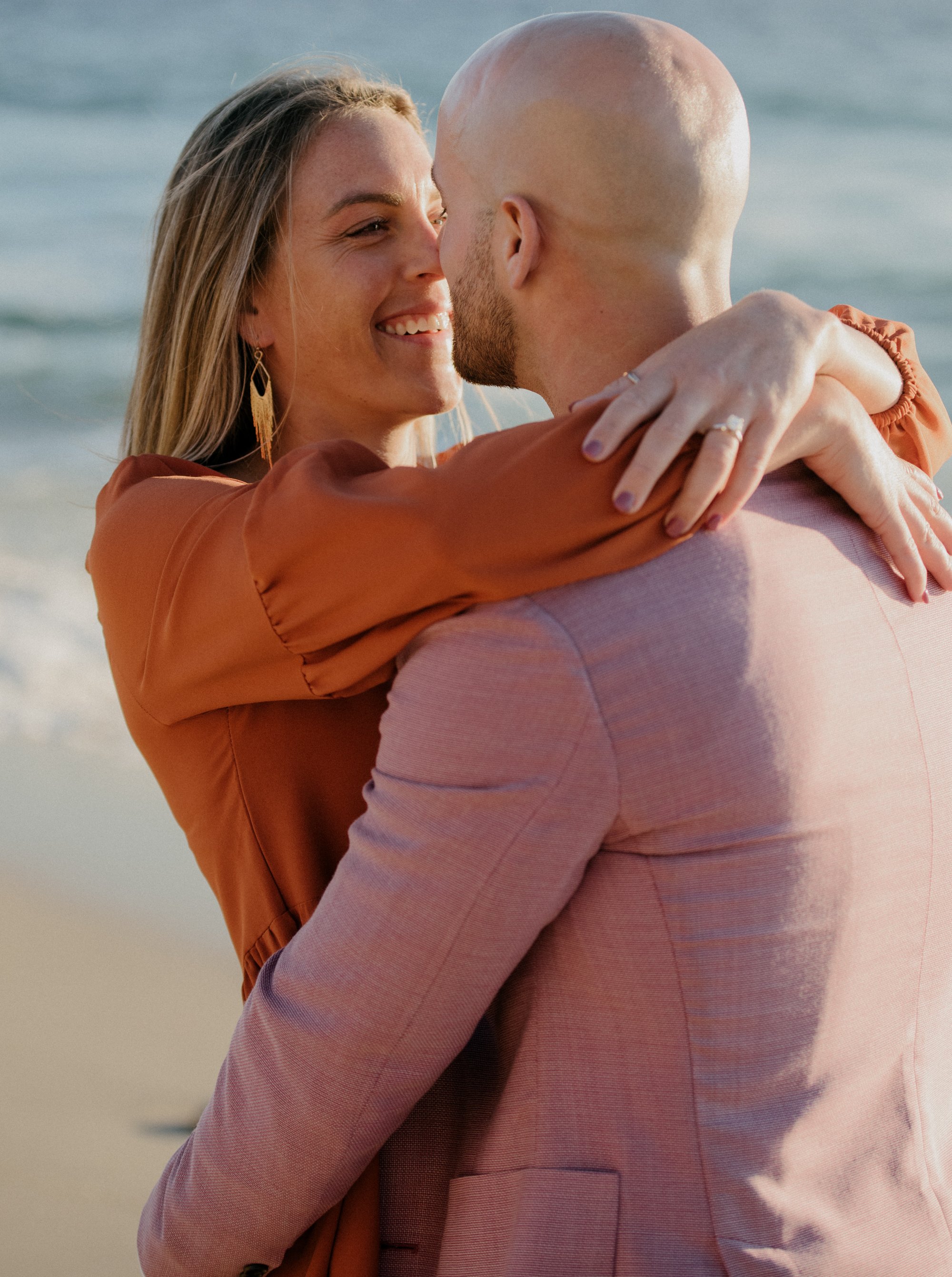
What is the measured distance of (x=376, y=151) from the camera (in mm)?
2344

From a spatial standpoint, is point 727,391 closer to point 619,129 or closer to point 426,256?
point 619,129

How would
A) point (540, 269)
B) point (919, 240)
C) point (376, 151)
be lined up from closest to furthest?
point (540, 269)
point (376, 151)
point (919, 240)

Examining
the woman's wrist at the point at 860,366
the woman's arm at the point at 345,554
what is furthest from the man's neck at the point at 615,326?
the woman's arm at the point at 345,554

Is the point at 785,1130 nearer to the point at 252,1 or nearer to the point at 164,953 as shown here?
the point at 164,953

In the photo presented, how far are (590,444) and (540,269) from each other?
1.21ft

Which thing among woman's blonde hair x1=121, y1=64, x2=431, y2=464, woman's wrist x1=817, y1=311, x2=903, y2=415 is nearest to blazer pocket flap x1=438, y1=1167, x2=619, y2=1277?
woman's wrist x1=817, y1=311, x2=903, y2=415

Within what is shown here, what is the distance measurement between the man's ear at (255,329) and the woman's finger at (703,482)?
1.37m

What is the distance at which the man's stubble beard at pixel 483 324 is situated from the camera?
5.09 feet

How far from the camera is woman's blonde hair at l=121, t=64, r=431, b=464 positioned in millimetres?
2338

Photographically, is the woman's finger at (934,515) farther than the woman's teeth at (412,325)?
No

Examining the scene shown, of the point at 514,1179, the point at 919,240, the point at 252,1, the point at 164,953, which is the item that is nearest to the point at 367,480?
the point at 514,1179

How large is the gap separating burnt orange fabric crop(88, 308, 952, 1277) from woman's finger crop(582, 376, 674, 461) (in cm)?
2

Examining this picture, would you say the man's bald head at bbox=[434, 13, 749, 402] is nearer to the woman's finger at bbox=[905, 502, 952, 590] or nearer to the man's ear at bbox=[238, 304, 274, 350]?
the woman's finger at bbox=[905, 502, 952, 590]

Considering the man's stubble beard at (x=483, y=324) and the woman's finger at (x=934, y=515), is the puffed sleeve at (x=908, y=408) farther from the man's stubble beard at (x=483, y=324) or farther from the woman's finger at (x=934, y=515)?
the man's stubble beard at (x=483, y=324)
